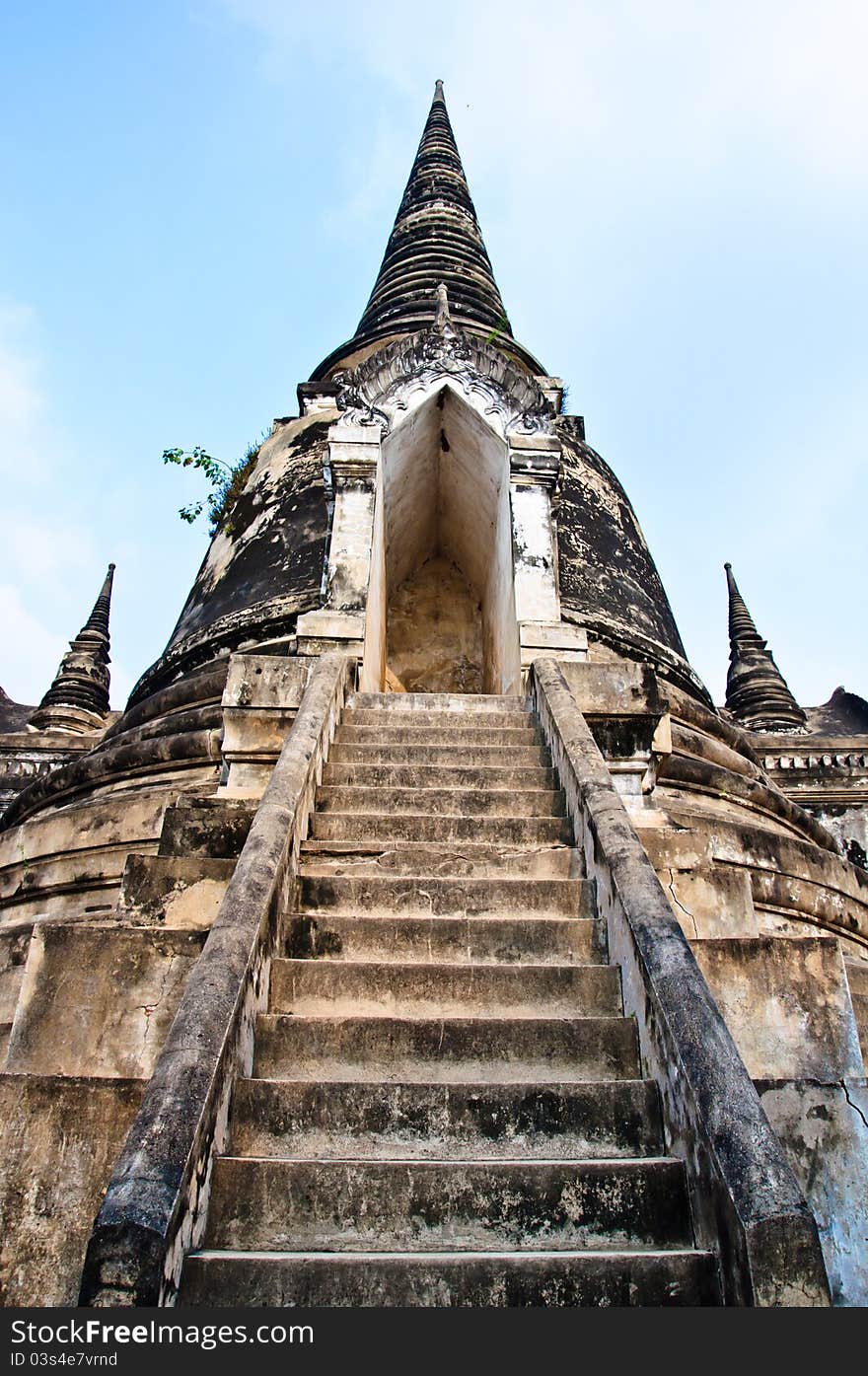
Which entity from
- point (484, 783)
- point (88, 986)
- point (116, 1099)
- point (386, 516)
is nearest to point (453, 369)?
point (386, 516)

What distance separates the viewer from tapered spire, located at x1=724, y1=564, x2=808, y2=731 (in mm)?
15664

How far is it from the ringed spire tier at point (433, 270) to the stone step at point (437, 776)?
7636 mm

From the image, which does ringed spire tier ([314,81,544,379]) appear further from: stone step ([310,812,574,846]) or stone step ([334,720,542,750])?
stone step ([310,812,574,846])

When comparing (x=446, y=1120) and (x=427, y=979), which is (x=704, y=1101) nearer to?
(x=446, y=1120)

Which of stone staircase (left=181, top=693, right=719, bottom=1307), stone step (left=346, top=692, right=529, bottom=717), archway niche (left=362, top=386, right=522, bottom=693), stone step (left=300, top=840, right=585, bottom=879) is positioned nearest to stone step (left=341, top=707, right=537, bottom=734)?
stone step (left=346, top=692, right=529, bottom=717)

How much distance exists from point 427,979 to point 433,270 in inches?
490

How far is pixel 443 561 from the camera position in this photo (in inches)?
378

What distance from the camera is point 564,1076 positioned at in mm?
3064

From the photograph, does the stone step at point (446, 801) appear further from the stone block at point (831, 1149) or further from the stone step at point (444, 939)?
the stone block at point (831, 1149)

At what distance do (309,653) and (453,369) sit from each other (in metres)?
2.89

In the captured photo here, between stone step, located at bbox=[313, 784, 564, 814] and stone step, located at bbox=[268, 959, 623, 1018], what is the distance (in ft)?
4.39

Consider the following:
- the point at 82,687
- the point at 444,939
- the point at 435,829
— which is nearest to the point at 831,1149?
the point at 444,939

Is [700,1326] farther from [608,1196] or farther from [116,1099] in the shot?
[116,1099]

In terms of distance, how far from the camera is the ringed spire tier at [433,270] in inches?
484
